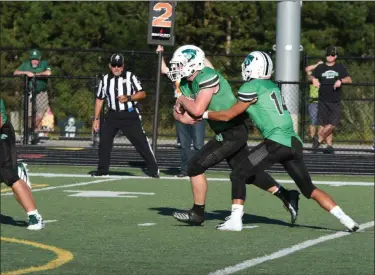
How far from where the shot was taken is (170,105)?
27.7 m

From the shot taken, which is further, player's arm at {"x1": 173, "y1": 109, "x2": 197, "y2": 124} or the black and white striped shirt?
the black and white striped shirt

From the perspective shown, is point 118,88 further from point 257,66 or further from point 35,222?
point 257,66

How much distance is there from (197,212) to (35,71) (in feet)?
40.8

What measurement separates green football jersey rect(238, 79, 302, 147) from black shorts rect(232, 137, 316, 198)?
0.07m

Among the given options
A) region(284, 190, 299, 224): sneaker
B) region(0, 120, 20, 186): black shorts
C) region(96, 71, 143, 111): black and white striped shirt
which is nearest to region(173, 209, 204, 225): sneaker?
region(284, 190, 299, 224): sneaker

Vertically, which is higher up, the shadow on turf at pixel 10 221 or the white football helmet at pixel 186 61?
the white football helmet at pixel 186 61

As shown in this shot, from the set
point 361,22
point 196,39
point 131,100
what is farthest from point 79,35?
point 131,100

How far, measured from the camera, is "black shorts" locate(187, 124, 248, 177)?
13062 millimetres

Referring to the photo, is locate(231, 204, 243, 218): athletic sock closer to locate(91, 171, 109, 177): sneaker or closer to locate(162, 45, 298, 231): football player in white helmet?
locate(162, 45, 298, 231): football player in white helmet

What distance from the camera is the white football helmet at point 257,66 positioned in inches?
470

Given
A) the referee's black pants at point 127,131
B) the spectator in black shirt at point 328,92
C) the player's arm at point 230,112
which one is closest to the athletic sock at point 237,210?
the player's arm at point 230,112

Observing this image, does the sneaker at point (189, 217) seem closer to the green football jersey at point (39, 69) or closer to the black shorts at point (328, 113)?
the black shorts at point (328, 113)

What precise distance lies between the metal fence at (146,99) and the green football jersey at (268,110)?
37.6 ft

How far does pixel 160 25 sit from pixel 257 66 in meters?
8.10
